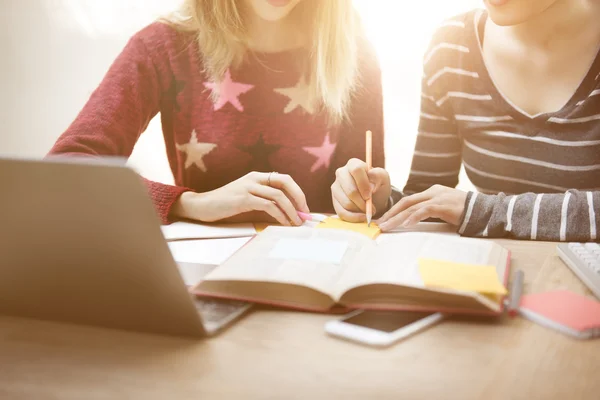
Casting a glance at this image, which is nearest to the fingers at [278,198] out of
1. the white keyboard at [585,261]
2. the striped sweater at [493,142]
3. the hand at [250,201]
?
the hand at [250,201]

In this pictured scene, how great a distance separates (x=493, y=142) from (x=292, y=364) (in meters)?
0.86

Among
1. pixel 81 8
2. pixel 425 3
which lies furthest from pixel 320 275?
pixel 81 8

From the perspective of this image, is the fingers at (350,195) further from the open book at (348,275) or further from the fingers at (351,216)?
the open book at (348,275)

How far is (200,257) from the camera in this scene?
0.80m

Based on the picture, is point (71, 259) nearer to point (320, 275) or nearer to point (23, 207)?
point (23, 207)

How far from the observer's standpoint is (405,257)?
0.71m

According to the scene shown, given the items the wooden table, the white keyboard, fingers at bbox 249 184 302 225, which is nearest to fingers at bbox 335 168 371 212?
fingers at bbox 249 184 302 225

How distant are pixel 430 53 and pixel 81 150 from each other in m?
0.76

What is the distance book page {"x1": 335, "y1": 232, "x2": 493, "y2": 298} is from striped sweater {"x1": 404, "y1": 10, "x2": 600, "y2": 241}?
186mm

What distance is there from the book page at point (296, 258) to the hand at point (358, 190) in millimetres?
190

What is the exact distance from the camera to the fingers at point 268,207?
3.14 ft

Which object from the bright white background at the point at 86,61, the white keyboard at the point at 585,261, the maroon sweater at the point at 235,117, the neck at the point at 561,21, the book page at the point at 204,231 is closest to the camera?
the white keyboard at the point at 585,261

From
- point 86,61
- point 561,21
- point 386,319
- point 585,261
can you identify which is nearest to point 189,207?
point 386,319

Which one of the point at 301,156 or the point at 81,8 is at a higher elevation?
the point at 81,8
